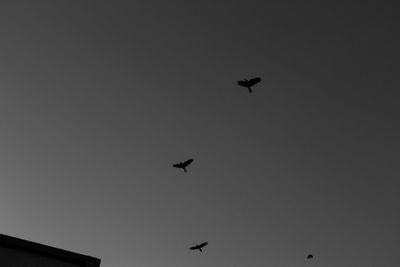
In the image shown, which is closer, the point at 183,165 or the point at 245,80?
the point at 245,80

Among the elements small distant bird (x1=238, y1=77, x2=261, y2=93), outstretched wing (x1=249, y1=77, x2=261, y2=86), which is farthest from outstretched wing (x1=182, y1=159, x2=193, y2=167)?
outstretched wing (x1=249, y1=77, x2=261, y2=86)

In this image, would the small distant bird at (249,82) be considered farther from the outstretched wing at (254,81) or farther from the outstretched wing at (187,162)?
the outstretched wing at (187,162)

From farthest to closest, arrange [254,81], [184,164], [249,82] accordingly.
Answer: [184,164], [254,81], [249,82]

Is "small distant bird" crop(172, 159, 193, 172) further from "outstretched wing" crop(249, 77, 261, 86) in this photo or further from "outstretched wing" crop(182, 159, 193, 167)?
"outstretched wing" crop(249, 77, 261, 86)

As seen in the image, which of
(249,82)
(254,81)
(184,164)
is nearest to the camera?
(249,82)

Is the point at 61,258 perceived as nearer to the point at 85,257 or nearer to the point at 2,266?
the point at 85,257

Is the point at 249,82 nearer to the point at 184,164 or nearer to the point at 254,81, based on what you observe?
the point at 254,81

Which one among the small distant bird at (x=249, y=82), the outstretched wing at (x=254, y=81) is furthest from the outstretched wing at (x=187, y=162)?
the outstretched wing at (x=254, y=81)

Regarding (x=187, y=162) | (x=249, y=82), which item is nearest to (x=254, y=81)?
(x=249, y=82)

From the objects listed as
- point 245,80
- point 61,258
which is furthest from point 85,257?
point 245,80

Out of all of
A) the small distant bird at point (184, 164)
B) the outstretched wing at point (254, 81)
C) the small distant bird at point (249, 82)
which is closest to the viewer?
the small distant bird at point (249, 82)

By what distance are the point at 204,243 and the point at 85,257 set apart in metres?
13.0

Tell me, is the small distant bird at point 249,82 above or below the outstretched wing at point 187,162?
above

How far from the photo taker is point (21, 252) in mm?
9531
